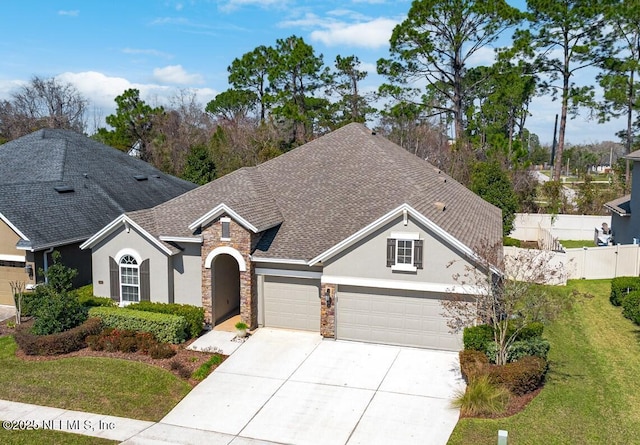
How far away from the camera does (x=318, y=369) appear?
1661cm

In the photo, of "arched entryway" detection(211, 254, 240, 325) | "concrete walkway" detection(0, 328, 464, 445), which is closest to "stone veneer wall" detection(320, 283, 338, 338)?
"concrete walkway" detection(0, 328, 464, 445)

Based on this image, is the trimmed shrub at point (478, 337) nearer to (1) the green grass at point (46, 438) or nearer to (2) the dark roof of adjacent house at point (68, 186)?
(1) the green grass at point (46, 438)

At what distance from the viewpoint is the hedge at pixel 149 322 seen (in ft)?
59.7

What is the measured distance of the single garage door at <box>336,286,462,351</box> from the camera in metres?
17.9

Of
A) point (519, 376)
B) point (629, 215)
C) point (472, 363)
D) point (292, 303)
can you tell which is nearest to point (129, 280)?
point (292, 303)

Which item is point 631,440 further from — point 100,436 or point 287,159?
point 287,159

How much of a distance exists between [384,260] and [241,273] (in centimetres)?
523

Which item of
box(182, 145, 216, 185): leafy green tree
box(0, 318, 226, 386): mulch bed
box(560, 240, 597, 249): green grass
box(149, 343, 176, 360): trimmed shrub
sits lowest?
box(0, 318, 226, 386): mulch bed

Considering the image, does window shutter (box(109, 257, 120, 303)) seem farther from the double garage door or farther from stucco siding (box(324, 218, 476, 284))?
stucco siding (box(324, 218, 476, 284))

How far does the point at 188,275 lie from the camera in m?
20.6

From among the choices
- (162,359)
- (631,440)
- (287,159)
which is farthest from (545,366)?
(287,159)

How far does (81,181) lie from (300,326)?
1626 centimetres

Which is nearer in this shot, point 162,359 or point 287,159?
point 162,359

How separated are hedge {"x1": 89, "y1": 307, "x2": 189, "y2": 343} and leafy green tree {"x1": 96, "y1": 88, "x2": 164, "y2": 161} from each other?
3417 cm
